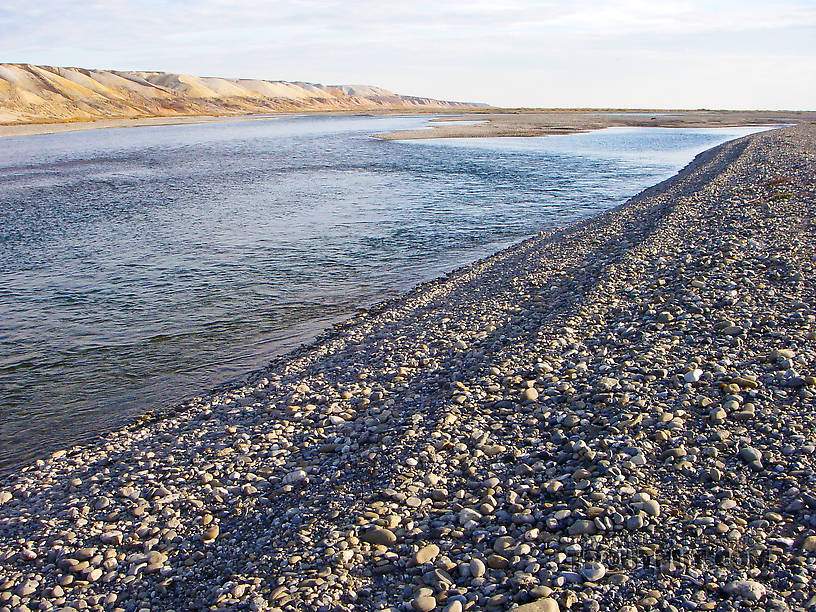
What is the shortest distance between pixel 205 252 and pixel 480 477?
58.7 feet

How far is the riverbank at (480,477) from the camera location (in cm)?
539

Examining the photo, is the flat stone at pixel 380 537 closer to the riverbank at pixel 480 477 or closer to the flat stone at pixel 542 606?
the riverbank at pixel 480 477

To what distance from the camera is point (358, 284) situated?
1881 centimetres

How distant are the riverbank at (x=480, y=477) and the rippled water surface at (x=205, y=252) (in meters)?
2.46

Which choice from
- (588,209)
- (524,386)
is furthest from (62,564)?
(588,209)

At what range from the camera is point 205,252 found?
73.2 ft

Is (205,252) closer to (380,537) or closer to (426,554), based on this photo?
(380,537)

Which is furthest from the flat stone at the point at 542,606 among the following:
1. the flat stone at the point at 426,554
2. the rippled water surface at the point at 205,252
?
the rippled water surface at the point at 205,252

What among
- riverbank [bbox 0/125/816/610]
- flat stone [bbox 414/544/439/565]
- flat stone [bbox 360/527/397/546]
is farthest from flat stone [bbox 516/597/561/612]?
flat stone [bbox 360/527/397/546]

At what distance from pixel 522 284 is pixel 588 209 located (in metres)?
16.7

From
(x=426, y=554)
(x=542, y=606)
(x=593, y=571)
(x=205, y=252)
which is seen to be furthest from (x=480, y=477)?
(x=205, y=252)

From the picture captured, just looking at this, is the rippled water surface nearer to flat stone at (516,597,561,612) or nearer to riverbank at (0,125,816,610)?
riverbank at (0,125,816,610)

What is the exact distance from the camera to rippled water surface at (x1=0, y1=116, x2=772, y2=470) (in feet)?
41.4

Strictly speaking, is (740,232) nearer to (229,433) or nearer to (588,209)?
(588,209)
